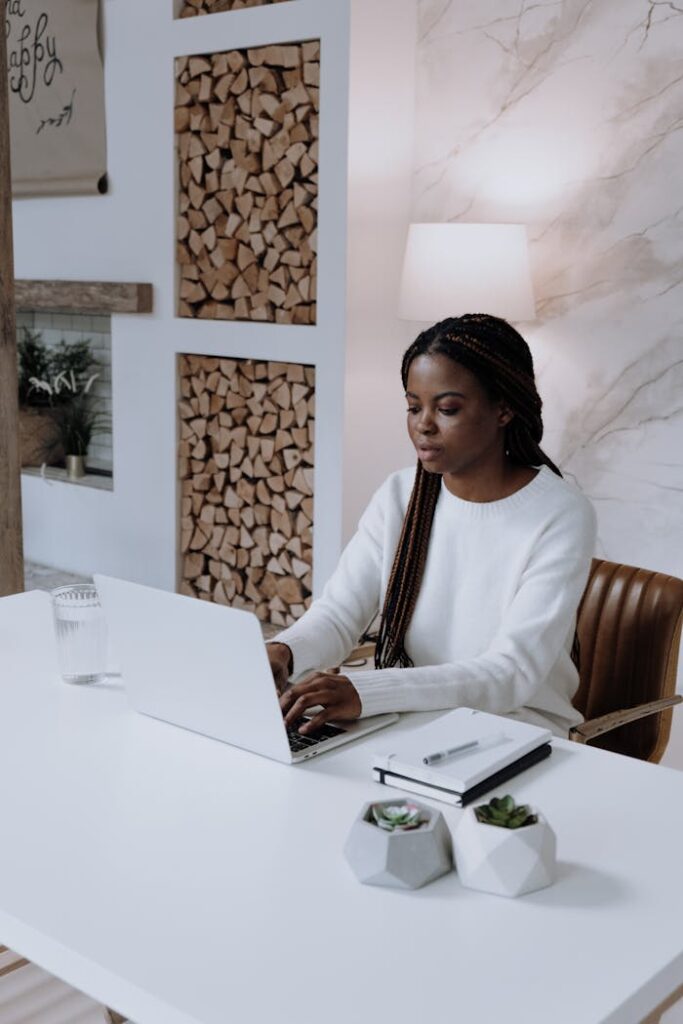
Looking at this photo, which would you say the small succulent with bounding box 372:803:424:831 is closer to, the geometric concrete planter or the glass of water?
Result: the geometric concrete planter

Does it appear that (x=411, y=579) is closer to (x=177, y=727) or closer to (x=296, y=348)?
(x=177, y=727)

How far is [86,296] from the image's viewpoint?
450cm

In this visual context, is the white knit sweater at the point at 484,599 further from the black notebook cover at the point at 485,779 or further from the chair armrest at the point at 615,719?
the black notebook cover at the point at 485,779

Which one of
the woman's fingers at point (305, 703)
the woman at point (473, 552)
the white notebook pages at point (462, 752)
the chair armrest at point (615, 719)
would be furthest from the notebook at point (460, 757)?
the chair armrest at point (615, 719)

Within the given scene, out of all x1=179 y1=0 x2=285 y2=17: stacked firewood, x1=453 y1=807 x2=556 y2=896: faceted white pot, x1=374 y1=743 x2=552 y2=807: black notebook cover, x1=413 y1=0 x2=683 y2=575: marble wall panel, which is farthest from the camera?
x1=179 y1=0 x2=285 y2=17: stacked firewood

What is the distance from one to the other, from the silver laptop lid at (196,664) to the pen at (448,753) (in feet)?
0.56

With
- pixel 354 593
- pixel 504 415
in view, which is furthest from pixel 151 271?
pixel 504 415

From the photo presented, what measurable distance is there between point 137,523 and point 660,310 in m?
2.21

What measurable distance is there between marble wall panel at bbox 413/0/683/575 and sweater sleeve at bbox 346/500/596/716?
4.88 ft

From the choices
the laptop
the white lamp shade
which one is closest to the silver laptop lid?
the laptop

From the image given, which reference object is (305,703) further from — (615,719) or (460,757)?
(615,719)

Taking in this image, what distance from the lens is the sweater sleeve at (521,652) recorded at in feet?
5.23

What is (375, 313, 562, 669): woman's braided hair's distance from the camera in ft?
6.09

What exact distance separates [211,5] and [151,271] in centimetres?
92
